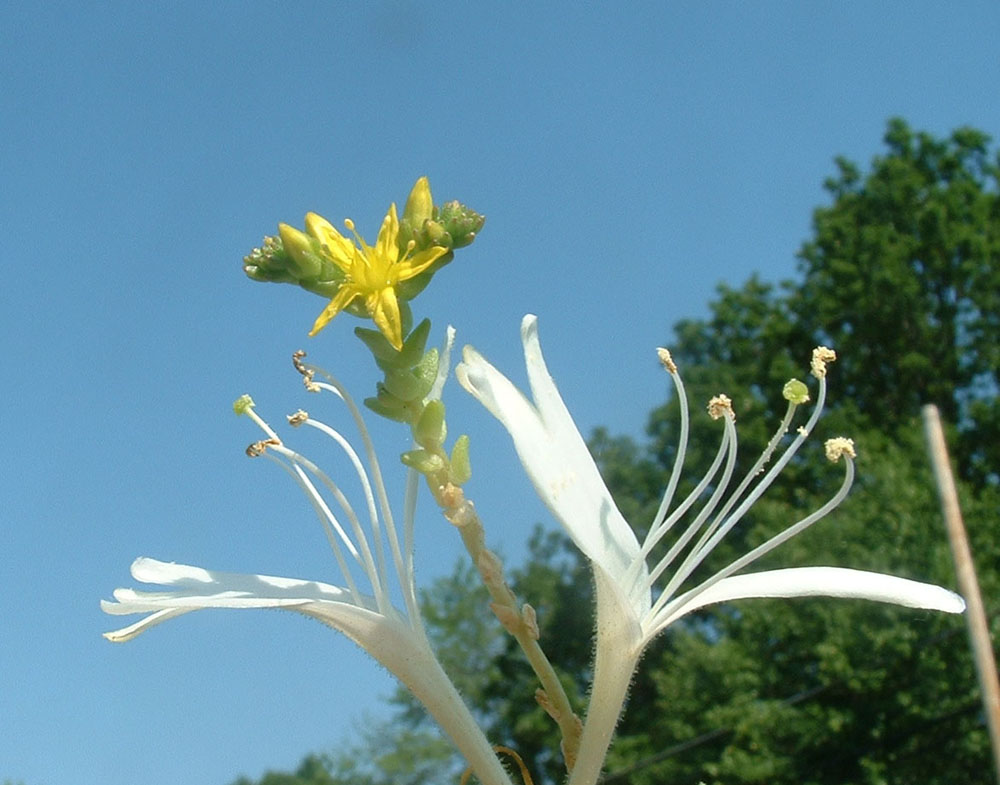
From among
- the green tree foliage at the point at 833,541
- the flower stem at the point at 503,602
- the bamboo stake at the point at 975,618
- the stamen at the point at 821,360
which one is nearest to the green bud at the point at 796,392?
the stamen at the point at 821,360

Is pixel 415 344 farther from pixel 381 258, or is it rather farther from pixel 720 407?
pixel 720 407

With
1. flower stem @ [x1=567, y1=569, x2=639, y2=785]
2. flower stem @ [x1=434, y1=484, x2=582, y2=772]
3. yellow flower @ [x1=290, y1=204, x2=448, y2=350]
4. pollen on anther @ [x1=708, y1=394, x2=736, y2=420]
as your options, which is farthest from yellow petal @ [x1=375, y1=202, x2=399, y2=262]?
pollen on anther @ [x1=708, y1=394, x2=736, y2=420]

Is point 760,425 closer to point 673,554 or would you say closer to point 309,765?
point 673,554

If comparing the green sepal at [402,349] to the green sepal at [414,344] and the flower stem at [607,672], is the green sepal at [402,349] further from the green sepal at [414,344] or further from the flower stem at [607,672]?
the flower stem at [607,672]

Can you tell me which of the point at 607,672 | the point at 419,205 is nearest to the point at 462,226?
the point at 419,205

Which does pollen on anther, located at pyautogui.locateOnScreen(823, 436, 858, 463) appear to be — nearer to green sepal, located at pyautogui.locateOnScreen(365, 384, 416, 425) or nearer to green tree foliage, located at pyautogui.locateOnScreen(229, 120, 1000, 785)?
green sepal, located at pyautogui.locateOnScreen(365, 384, 416, 425)

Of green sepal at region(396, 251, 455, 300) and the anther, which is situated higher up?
the anther

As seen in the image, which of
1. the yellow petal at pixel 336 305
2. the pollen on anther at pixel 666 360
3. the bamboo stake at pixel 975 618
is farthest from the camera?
the pollen on anther at pixel 666 360

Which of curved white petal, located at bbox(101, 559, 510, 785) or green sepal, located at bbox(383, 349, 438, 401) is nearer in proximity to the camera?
green sepal, located at bbox(383, 349, 438, 401)
